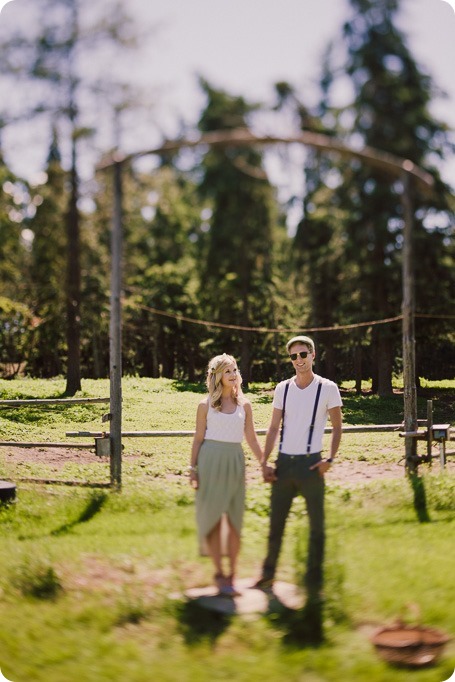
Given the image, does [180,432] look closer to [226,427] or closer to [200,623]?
[226,427]

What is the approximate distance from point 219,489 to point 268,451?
Result: 1.12ft

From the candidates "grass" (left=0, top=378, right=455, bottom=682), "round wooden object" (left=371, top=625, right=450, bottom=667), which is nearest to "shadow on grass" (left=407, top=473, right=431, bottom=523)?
"grass" (left=0, top=378, right=455, bottom=682)

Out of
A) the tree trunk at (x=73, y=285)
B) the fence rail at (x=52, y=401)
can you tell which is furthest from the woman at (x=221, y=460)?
the fence rail at (x=52, y=401)

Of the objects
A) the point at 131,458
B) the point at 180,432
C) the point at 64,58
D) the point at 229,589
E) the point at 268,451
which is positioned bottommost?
the point at 229,589

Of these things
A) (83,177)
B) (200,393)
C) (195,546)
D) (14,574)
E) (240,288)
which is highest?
(83,177)

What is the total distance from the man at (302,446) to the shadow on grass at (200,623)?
21.9 inches

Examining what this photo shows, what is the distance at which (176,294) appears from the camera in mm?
5973

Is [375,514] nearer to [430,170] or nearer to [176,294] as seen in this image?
[430,170]

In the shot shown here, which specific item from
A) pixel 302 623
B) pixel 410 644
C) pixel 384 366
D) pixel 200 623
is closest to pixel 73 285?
pixel 200 623

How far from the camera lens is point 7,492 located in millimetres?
6184

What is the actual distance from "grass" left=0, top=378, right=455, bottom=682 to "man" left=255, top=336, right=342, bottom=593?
0.36 feet

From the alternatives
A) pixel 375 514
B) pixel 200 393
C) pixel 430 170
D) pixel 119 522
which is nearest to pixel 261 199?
pixel 430 170

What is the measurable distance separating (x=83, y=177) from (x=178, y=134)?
0.83 meters

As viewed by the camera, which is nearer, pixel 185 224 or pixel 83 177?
pixel 185 224
